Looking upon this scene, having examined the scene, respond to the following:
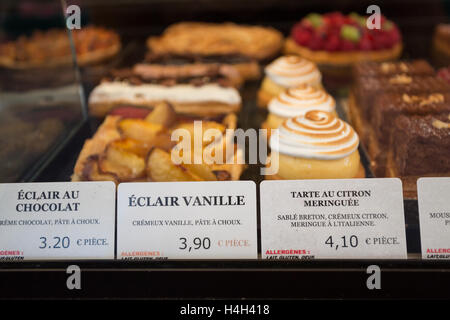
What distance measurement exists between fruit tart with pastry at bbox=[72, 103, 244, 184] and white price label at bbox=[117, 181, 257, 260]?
0.18 metres

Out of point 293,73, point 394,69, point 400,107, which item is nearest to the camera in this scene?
point 400,107

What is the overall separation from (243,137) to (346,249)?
66 cm

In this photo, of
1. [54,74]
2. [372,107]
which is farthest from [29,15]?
[372,107]

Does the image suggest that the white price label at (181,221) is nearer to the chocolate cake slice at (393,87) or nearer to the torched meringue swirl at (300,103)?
the torched meringue swirl at (300,103)

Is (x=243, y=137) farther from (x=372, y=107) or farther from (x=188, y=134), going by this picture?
(x=372, y=107)

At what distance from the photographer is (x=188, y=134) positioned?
1.44 metres

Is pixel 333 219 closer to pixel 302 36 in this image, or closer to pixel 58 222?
pixel 58 222

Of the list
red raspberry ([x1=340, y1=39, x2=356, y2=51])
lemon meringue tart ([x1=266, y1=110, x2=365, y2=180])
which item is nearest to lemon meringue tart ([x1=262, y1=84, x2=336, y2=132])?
lemon meringue tart ([x1=266, y1=110, x2=365, y2=180])

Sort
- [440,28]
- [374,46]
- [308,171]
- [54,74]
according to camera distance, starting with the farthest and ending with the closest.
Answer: [374,46] → [440,28] → [54,74] → [308,171]

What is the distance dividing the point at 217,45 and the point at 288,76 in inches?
38.0

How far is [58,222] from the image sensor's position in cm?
104

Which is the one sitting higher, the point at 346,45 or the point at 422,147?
the point at 422,147

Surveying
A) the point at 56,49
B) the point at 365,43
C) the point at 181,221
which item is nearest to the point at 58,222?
the point at 181,221

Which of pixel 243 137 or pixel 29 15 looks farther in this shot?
pixel 29 15
